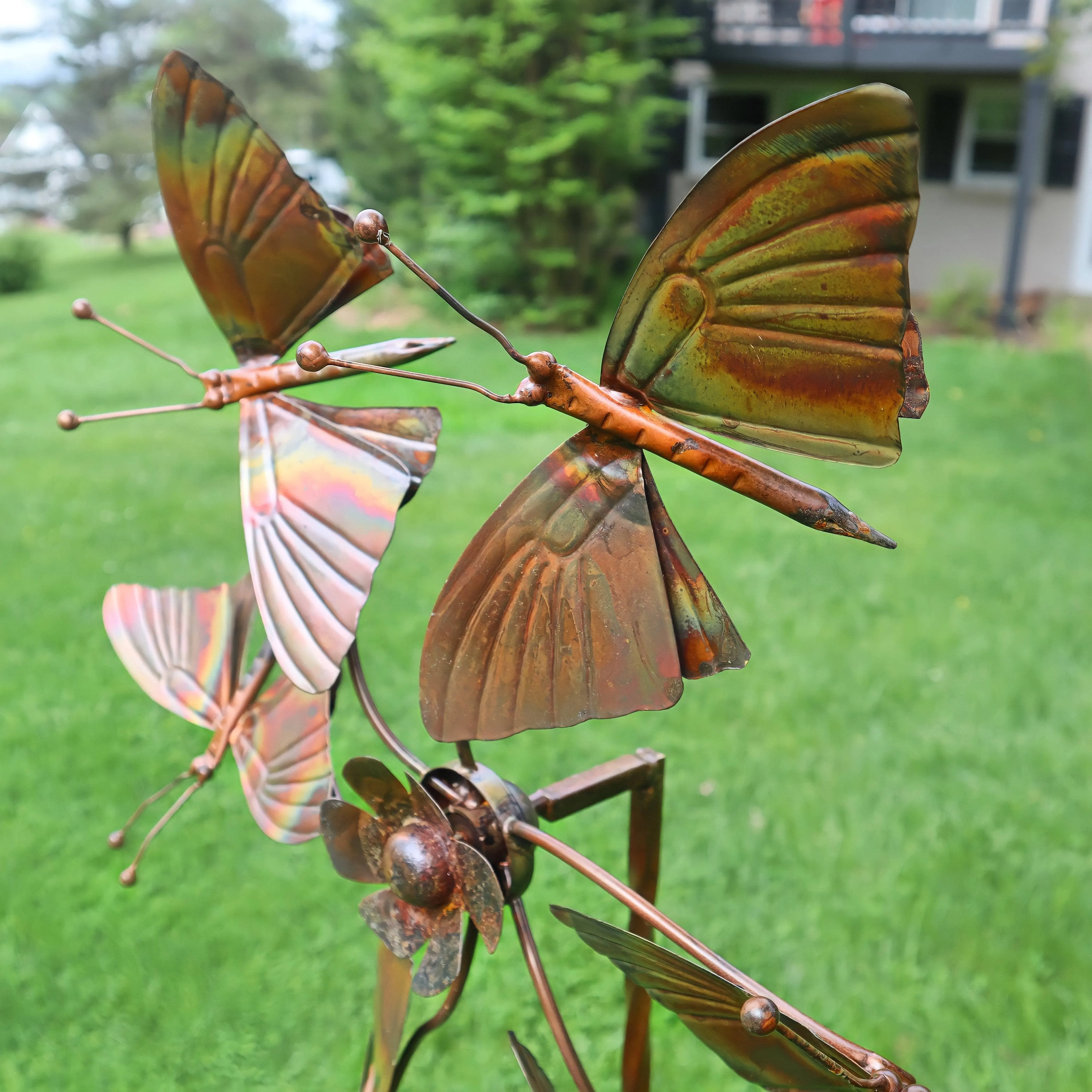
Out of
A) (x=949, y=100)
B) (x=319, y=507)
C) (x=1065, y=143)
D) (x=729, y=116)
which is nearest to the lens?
(x=319, y=507)

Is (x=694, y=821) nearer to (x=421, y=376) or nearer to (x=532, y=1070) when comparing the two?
(x=532, y=1070)

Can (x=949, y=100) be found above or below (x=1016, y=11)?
below

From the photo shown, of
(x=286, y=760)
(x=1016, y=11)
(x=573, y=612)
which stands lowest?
(x=286, y=760)

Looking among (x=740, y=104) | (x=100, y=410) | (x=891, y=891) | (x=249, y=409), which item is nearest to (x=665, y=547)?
(x=249, y=409)

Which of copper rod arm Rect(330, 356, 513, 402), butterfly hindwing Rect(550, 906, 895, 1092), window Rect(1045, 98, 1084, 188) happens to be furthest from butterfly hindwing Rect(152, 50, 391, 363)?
window Rect(1045, 98, 1084, 188)

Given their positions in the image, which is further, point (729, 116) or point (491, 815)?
point (729, 116)

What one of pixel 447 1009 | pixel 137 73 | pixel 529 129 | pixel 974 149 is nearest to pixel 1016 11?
pixel 974 149

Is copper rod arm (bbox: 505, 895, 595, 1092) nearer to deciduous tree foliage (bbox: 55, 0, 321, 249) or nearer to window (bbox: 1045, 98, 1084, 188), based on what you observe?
window (bbox: 1045, 98, 1084, 188)
